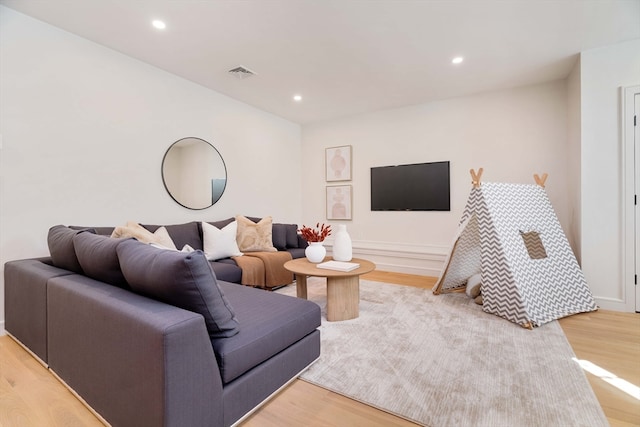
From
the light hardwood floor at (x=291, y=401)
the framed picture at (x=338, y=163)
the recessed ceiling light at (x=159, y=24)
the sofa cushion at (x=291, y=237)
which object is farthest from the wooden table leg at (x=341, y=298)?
the framed picture at (x=338, y=163)

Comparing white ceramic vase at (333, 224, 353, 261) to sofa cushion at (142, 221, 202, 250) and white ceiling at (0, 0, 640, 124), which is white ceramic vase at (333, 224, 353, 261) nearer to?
sofa cushion at (142, 221, 202, 250)

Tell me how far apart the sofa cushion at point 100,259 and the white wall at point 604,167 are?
4191 mm

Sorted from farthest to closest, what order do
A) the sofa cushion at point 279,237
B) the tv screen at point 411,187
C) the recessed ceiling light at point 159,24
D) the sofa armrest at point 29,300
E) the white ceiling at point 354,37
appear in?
the tv screen at point 411,187 → the sofa cushion at point 279,237 → the recessed ceiling light at point 159,24 → the white ceiling at point 354,37 → the sofa armrest at point 29,300

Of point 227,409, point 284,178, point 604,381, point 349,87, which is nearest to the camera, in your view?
point 227,409

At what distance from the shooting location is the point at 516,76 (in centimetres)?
363

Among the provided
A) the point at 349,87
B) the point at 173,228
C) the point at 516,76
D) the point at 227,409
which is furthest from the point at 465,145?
the point at 227,409

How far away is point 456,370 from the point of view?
6.31 ft

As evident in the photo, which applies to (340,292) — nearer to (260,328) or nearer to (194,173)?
(260,328)

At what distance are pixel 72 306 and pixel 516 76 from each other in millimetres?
4796

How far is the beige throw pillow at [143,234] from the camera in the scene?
2572 millimetres

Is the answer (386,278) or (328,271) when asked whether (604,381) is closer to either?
(328,271)

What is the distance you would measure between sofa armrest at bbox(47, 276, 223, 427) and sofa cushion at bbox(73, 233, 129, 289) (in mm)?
69

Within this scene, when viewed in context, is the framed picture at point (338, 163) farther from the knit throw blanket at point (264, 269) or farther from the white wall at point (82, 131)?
the knit throw blanket at point (264, 269)

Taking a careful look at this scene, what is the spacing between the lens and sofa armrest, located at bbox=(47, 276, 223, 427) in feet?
3.57
